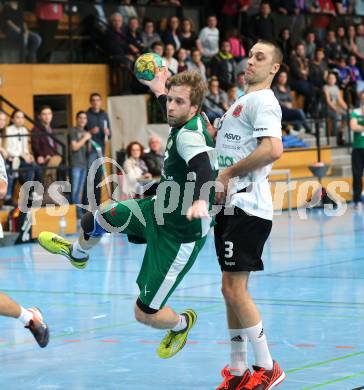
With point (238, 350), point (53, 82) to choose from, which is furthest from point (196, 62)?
point (238, 350)

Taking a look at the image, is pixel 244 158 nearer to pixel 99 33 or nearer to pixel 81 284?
pixel 81 284

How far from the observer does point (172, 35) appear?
77.6 ft

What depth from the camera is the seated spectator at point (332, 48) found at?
1105 inches

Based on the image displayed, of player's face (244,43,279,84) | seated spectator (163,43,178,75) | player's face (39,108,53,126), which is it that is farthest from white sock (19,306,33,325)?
seated spectator (163,43,178,75)

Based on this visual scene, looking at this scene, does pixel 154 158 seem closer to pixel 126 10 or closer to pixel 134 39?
pixel 134 39

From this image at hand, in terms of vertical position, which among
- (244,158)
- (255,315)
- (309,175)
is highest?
(244,158)

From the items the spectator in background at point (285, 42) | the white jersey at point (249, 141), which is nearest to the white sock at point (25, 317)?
the white jersey at point (249, 141)

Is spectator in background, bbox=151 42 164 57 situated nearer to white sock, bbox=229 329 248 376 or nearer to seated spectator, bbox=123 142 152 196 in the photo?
seated spectator, bbox=123 142 152 196

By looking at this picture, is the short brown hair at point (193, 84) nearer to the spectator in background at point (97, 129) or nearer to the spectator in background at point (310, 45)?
the spectator in background at point (97, 129)

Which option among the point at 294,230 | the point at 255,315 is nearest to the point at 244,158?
the point at 255,315

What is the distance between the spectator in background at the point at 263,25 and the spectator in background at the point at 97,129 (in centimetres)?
738

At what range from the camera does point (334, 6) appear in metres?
30.1

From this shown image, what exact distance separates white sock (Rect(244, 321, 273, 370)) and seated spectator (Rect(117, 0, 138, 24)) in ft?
56.1

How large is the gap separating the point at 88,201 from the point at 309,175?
20.6ft
